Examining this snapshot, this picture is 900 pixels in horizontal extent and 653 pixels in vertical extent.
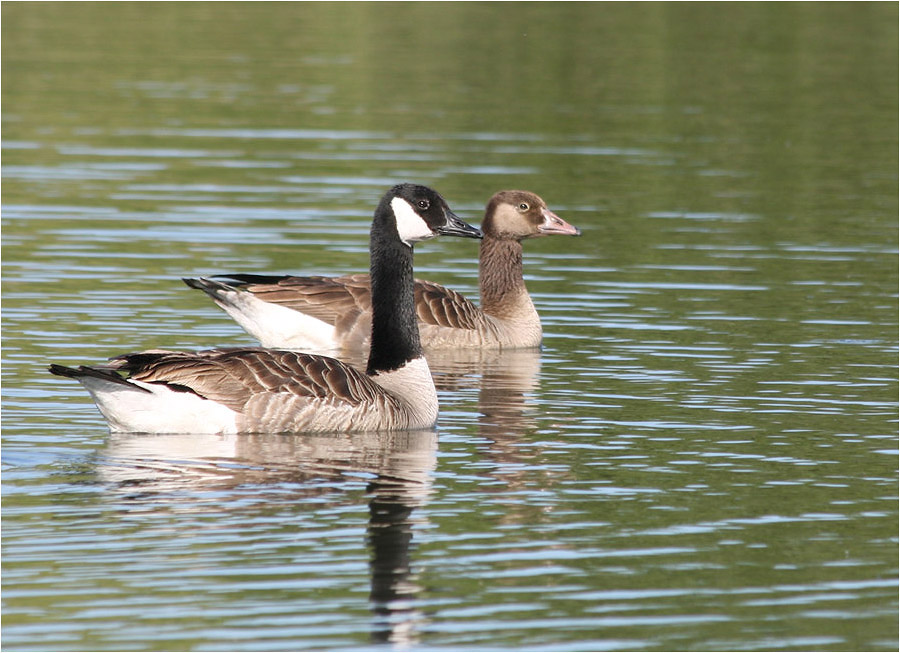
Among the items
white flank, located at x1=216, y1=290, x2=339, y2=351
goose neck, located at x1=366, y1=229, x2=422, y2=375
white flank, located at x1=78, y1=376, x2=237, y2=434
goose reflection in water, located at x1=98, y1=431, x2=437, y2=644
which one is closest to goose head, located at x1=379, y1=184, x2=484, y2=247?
goose neck, located at x1=366, y1=229, x2=422, y2=375

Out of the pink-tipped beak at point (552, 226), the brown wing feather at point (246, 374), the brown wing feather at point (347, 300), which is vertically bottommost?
the brown wing feather at point (246, 374)

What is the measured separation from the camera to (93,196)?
25.7m

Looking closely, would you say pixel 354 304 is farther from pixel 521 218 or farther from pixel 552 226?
pixel 552 226

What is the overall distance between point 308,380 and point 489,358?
5591mm

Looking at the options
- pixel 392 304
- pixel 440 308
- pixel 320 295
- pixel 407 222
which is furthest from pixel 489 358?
pixel 407 222

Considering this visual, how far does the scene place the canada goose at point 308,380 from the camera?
42.1 ft

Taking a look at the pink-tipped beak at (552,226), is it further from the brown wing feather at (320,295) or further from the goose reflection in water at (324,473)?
the goose reflection in water at (324,473)

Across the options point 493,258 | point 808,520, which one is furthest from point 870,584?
point 493,258

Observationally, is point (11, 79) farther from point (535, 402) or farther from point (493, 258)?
point (535, 402)

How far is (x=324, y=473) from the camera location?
39.8 ft

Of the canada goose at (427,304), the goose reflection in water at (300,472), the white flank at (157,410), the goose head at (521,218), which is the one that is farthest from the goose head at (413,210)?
the goose head at (521,218)

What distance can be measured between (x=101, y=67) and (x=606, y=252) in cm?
1989

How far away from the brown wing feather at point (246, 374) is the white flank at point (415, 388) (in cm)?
42

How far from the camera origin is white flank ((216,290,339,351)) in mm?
17516
